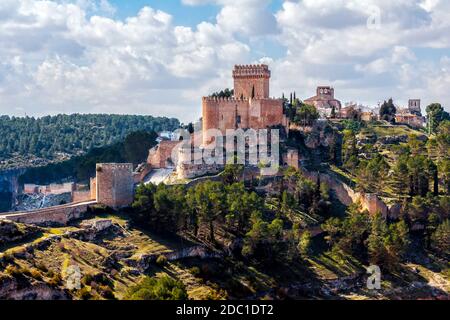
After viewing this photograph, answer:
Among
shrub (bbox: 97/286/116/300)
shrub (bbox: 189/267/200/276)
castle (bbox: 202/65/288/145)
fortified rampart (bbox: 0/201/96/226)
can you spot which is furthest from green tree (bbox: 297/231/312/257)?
shrub (bbox: 97/286/116/300)

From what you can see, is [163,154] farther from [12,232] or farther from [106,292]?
[106,292]

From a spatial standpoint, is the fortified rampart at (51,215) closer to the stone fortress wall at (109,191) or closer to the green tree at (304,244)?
the stone fortress wall at (109,191)

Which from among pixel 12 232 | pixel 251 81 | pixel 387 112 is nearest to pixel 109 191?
pixel 12 232

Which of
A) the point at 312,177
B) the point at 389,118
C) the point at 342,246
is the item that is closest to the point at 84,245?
the point at 342,246

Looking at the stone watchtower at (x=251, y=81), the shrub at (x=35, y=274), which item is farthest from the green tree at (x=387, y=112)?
the shrub at (x=35, y=274)

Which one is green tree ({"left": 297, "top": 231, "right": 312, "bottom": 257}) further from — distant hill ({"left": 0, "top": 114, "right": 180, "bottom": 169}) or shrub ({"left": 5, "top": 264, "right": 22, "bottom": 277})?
distant hill ({"left": 0, "top": 114, "right": 180, "bottom": 169})
